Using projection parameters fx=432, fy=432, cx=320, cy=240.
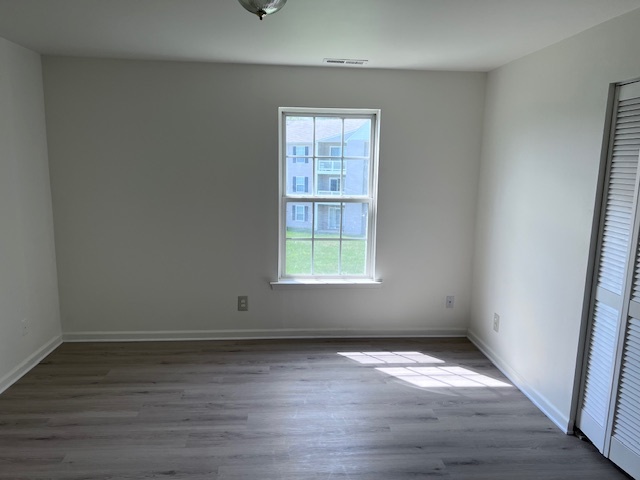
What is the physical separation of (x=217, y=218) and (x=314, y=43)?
1.58 meters

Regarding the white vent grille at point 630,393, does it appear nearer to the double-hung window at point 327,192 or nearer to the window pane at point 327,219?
the double-hung window at point 327,192

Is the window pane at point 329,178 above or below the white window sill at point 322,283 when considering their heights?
above

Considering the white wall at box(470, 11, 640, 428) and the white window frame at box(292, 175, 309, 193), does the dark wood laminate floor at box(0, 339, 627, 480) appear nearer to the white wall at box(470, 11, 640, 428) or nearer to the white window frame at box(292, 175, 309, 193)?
the white wall at box(470, 11, 640, 428)

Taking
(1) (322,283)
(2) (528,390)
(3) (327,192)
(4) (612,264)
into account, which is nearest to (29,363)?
(1) (322,283)

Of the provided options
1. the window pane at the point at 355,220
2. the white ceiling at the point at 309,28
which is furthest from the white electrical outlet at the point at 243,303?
the white ceiling at the point at 309,28

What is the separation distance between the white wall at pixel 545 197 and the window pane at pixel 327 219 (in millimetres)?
Result: 1218

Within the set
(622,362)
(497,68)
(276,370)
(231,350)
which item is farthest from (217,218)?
(622,362)

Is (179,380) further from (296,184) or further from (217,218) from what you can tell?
(296,184)

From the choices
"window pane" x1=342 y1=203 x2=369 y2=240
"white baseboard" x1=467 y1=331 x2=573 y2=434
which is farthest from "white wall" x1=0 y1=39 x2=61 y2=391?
"white baseboard" x1=467 y1=331 x2=573 y2=434

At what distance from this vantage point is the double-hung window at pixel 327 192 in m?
3.64

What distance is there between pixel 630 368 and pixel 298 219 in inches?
97.4

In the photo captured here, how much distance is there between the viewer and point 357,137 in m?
3.68

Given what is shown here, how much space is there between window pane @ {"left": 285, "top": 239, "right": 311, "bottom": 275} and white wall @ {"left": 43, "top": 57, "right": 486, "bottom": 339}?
0.53ft

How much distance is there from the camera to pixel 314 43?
2736 mm
